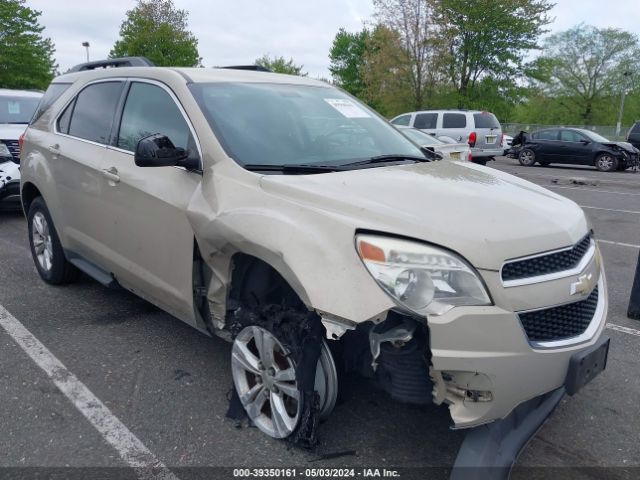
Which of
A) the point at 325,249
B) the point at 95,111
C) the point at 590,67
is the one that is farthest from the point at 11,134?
the point at 590,67

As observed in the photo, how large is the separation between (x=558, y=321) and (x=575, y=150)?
19136 millimetres

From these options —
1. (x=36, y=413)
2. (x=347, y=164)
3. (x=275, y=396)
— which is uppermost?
(x=347, y=164)

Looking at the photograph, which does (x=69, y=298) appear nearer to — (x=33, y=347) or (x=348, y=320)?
(x=33, y=347)

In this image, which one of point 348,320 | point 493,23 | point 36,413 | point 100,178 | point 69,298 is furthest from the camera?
point 493,23

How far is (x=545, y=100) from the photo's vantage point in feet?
176

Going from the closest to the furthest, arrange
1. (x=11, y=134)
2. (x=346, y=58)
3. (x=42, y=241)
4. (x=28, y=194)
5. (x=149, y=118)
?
(x=149, y=118)
(x=42, y=241)
(x=28, y=194)
(x=11, y=134)
(x=346, y=58)

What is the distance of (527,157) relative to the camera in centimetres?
2094

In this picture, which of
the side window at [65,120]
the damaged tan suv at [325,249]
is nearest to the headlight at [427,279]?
the damaged tan suv at [325,249]

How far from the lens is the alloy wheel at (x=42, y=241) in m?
4.91

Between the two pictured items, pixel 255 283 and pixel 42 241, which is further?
pixel 42 241

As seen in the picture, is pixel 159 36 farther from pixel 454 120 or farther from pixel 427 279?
pixel 427 279

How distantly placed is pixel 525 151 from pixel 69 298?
63.5ft

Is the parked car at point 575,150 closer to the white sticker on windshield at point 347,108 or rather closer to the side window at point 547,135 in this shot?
the side window at point 547,135

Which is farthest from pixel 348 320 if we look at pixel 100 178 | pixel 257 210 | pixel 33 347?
pixel 33 347
